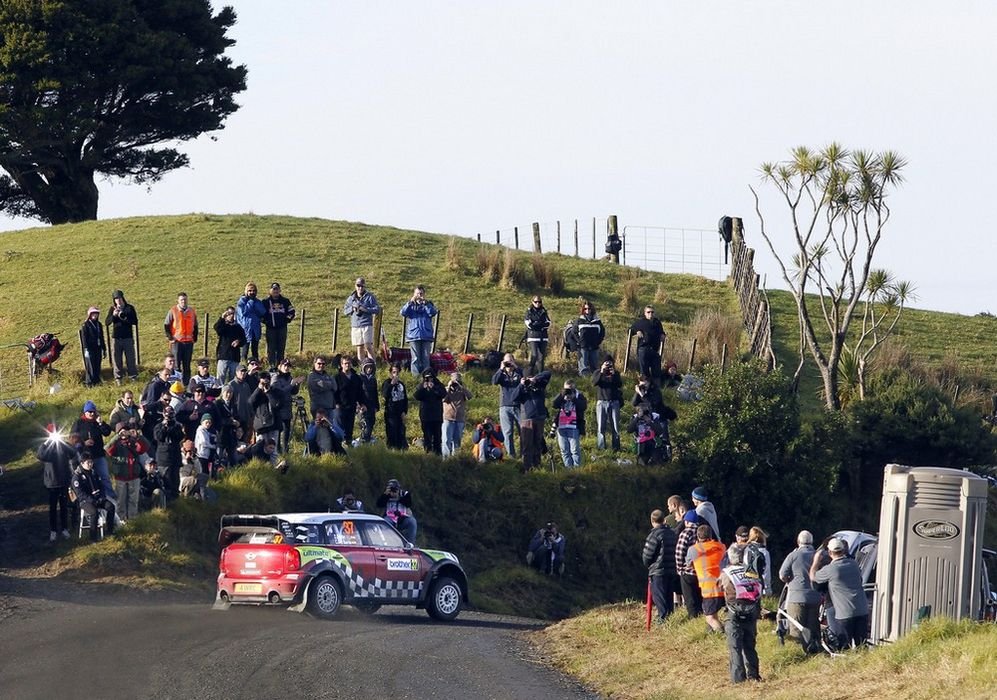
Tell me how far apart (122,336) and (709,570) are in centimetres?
1825

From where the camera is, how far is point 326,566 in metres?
21.7

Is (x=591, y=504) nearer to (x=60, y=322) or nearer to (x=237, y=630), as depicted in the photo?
(x=237, y=630)

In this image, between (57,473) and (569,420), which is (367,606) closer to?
(57,473)

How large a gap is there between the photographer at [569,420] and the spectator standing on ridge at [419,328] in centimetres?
362

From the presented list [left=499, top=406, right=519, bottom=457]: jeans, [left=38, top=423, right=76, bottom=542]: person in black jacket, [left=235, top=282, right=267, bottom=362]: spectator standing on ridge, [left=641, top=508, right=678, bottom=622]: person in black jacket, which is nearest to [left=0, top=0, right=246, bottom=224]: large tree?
[left=235, top=282, right=267, bottom=362]: spectator standing on ridge

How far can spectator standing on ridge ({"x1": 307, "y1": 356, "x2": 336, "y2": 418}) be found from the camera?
28844 millimetres

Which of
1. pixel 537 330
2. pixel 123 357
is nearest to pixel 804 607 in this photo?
pixel 537 330

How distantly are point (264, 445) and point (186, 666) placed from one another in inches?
416

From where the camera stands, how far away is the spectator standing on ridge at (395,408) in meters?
29.5

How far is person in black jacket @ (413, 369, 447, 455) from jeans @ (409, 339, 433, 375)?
310 cm

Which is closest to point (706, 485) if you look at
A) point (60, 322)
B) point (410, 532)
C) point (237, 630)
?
point (410, 532)

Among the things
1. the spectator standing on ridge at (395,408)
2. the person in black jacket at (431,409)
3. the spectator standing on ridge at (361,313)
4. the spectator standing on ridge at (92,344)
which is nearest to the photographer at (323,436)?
Answer: the spectator standing on ridge at (395,408)

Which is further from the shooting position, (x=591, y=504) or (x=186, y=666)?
(x=591, y=504)

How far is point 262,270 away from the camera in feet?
169
